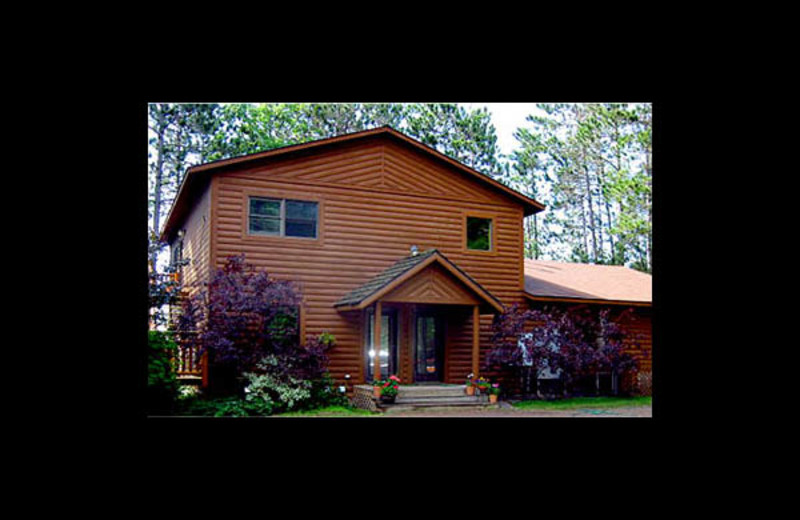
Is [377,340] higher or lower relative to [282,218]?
lower

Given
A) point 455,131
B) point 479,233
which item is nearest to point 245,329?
point 479,233

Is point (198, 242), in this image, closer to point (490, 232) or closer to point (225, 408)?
point (225, 408)

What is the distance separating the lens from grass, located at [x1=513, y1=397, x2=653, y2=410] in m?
13.6

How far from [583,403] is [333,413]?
5.00m

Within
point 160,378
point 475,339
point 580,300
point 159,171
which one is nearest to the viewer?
point 160,378

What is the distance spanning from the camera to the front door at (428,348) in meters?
14.3

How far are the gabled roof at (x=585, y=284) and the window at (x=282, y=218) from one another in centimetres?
468

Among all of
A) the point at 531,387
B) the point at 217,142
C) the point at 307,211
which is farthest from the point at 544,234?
the point at 307,211

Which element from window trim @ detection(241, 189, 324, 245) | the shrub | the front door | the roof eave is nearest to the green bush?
the shrub

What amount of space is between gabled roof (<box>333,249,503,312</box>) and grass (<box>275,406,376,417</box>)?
167cm

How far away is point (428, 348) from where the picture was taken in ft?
47.4

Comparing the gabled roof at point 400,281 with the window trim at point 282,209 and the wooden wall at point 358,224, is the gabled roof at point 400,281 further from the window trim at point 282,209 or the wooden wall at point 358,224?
the window trim at point 282,209
